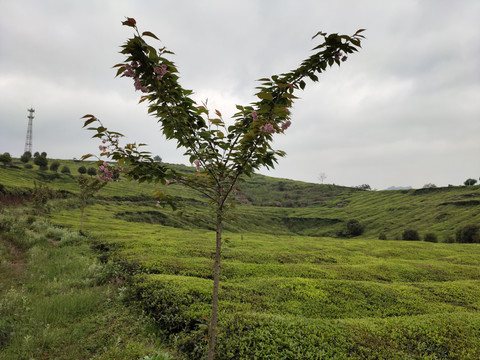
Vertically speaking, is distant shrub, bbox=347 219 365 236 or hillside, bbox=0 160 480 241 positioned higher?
hillside, bbox=0 160 480 241

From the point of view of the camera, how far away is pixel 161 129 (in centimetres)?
420

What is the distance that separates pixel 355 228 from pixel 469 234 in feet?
128

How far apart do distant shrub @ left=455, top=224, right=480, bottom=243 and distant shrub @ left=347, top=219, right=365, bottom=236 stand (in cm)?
3581

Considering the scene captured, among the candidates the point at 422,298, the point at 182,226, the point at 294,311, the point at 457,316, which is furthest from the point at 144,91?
the point at 182,226

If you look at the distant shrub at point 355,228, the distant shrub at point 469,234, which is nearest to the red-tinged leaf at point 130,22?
the distant shrub at point 469,234

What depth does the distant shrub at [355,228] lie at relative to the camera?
9681cm

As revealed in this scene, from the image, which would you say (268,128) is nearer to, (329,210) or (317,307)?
(317,307)

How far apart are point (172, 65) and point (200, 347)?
7223 mm

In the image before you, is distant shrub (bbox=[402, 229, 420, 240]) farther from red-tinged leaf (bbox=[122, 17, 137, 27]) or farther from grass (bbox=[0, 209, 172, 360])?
red-tinged leaf (bbox=[122, 17, 137, 27])

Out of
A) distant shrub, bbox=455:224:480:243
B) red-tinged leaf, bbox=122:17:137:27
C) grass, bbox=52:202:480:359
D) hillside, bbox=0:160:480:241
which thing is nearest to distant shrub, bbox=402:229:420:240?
hillside, bbox=0:160:480:241

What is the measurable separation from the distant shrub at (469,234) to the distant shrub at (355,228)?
3581 cm

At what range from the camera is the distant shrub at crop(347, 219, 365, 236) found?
96.8 meters

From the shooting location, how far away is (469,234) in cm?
6009

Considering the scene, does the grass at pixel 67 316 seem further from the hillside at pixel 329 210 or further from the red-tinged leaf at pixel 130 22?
the hillside at pixel 329 210
